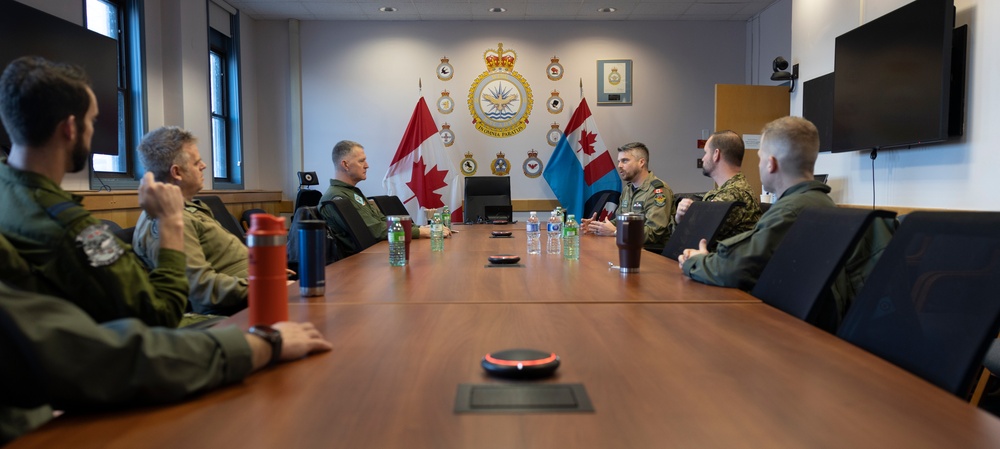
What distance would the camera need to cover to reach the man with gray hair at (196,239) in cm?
218

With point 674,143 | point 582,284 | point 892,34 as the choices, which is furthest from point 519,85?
point 582,284

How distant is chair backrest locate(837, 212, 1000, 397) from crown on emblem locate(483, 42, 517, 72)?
6.79 meters

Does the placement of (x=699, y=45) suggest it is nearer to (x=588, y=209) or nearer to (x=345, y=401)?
(x=588, y=209)

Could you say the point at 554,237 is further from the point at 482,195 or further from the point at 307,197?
the point at 307,197

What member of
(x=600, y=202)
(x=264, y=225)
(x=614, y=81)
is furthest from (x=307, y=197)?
(x=264, y=225)

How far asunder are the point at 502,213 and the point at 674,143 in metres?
2.75

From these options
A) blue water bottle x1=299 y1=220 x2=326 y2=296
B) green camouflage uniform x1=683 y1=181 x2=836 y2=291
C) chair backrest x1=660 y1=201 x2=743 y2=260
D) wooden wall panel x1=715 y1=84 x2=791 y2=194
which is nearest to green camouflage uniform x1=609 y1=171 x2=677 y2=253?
chair backrest x1=660 y1=201 x2=743 y2=260

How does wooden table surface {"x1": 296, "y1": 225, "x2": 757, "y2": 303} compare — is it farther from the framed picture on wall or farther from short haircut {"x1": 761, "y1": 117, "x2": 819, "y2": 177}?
the framed picture on wall

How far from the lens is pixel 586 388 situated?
3.02 ft

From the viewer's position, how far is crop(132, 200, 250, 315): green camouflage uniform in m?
2.17

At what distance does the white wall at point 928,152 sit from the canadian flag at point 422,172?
3.76 metres

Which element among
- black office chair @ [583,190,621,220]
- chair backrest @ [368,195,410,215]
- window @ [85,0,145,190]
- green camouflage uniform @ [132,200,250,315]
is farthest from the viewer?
black office chair @ [583,190,621,220]

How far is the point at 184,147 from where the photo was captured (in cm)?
246

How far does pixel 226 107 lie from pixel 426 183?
7.39ft
